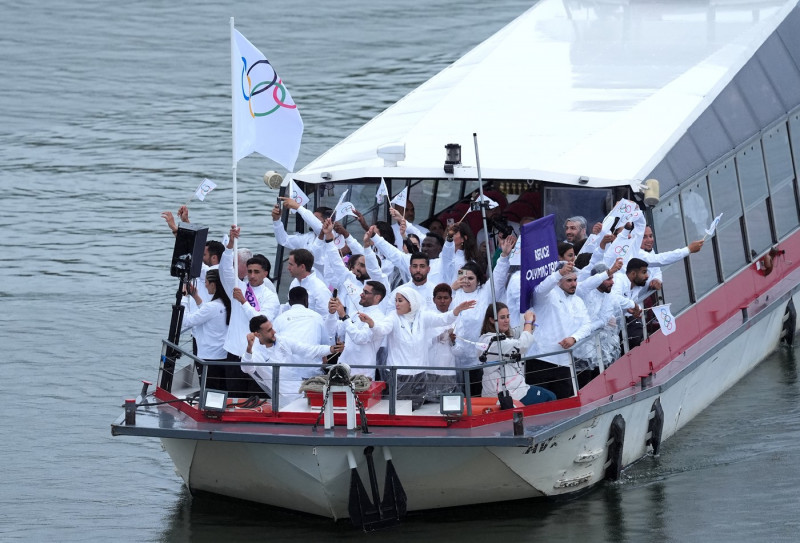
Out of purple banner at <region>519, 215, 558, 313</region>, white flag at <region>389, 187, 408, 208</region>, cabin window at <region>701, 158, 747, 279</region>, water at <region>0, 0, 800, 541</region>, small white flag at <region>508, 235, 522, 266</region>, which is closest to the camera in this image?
purple banner at <region>519, 215, 558, 313</region>

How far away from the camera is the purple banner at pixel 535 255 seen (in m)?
13.8

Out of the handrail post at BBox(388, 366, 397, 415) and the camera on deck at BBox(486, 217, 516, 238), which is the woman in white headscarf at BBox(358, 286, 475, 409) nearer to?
the handrail post at BBox(388, 366, 397, 415)

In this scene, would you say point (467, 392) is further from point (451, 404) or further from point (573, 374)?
point (573, 374)

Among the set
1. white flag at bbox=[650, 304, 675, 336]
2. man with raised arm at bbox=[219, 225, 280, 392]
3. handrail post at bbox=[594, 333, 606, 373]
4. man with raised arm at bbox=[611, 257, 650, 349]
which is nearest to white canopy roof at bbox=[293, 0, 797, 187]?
man with raised arm at bbox=[611, 257, 650, 349]

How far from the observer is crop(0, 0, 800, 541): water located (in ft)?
48.0

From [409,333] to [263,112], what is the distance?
103 inches

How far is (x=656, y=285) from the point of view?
15.7m

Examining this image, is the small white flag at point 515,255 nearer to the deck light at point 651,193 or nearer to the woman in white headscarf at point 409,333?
the woman in white headscarf at point 409,333

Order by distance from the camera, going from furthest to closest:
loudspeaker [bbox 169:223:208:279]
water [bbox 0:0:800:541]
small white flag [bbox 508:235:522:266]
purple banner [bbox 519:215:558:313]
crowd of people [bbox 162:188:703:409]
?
small white flag [bbox 508:235:522:266]
water [bbox 0:0:800:541]
loudspeaker [bbox 169:223:208:279]
crowd of people [bbox 162:188:703:409]
purple banner [bbox 519:215:558:313]

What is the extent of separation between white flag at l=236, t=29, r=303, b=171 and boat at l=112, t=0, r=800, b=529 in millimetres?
1366

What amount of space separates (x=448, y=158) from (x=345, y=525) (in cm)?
375

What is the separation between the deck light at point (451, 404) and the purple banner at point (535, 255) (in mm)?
1243

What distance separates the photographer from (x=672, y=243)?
16.5 metres

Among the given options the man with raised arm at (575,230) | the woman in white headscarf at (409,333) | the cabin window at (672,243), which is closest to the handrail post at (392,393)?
the woman in white headscarf at (409,333)
